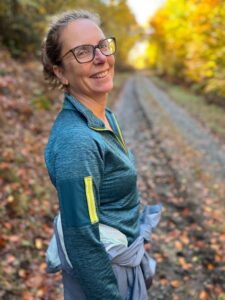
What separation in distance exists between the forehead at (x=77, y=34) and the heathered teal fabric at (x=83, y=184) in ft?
0.86

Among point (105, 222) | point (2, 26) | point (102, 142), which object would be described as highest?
point (2, 26)

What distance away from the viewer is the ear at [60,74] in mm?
1770

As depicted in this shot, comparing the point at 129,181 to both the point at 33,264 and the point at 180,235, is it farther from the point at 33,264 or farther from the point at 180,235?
the point at 180,235

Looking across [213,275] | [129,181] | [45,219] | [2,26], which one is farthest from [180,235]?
[2,26]

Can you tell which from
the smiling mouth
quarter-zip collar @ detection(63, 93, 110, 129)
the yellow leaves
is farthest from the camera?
the yellow leaves

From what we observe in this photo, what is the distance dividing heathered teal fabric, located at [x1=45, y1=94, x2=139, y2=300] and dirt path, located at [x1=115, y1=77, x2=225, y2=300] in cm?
291

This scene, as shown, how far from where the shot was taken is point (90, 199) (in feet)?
4.78

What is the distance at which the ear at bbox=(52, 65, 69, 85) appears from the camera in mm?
Result: 1770

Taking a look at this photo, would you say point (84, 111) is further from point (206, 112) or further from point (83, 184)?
point (206, 112)

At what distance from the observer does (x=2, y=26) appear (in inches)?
476

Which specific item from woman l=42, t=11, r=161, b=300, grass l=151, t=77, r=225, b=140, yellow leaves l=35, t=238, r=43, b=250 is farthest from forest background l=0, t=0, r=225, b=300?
woman l=42, t=11, r=161, b=300

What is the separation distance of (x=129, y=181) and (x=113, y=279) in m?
0.48

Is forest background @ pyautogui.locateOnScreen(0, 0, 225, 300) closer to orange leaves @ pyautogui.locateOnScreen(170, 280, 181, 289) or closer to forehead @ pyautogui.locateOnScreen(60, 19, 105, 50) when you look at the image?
orange leaves @ pyautogui.locateOnScreen(170, 280, 181, 289)

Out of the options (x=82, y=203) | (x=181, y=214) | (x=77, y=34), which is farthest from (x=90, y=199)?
(x=181, y=214)
